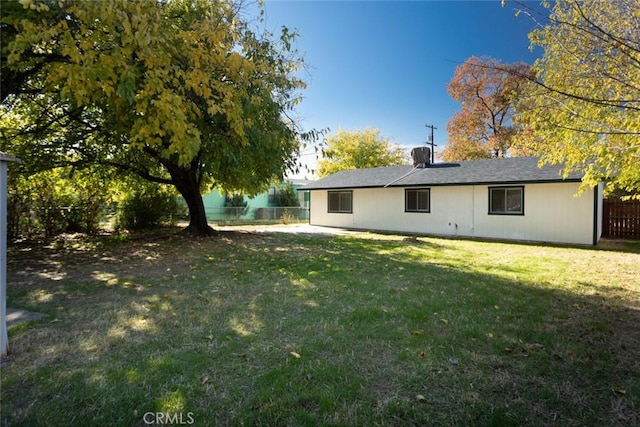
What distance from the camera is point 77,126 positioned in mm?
10969

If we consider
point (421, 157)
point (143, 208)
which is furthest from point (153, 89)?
point (421, 157)

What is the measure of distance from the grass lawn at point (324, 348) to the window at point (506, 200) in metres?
6.65

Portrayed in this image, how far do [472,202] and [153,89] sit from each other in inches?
511

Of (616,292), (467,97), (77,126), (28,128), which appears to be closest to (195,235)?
(77,126)

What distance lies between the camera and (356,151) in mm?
33688

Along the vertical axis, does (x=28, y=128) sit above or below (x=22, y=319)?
above

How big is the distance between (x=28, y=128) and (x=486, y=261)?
13550 mm

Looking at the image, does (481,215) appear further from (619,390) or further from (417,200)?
(619,390)

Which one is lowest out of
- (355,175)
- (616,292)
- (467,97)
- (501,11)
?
(616,292)

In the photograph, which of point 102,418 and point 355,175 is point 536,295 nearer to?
point 102,418

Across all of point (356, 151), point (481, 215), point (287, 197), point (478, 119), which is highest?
point (478, 119)

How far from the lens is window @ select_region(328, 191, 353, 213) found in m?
19.1

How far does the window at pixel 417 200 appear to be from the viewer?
1588 centimetres

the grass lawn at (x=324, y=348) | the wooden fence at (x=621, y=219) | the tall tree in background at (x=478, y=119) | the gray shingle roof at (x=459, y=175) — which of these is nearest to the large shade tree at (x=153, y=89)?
the grass lawn at (x=324, y=348)
